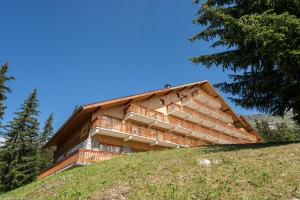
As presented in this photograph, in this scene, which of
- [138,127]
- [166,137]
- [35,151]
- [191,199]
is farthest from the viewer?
[35,151]

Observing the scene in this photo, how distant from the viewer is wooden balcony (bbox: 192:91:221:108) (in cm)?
3569

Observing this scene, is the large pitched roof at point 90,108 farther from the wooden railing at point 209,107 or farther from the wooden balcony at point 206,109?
the wooden balcony at point 206,109

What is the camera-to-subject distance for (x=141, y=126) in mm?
26500

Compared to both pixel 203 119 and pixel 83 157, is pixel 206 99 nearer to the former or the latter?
pixel 203 119

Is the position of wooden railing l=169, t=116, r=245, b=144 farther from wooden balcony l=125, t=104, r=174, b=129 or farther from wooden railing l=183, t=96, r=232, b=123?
wooden railing l=183, t=96, r=232, b=123

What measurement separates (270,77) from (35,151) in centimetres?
2942

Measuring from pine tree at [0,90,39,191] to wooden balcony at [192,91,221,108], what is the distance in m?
22.8

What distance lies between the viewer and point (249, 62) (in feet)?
41.9

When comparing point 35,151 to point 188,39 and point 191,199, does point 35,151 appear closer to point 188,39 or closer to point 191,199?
point 188,39

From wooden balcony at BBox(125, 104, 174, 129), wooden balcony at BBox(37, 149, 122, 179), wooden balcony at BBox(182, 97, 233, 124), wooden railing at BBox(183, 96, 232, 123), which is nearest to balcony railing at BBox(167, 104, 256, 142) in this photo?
wooden balcony at BBox(182, 97, 233, 124)

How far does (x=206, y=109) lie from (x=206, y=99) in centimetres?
184

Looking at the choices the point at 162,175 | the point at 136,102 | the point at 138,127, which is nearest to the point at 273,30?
the point at 162,175

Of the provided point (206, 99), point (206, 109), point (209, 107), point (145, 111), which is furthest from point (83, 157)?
point (209, 107)

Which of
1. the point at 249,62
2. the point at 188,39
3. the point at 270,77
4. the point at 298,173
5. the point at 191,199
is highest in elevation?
the point at 188,39
